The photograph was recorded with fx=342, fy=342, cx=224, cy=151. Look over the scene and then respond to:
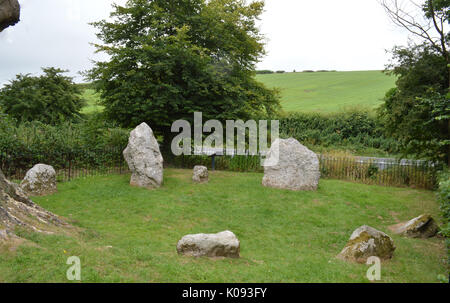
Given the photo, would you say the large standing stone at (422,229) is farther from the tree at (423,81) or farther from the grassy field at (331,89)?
the grassy field at (331,89)

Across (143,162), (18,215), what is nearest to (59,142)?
(143,162)

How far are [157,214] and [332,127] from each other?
28158 millimetres

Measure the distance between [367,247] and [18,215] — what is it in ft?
23.7

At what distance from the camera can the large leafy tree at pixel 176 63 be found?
15.8 m

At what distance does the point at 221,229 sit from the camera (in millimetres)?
9820

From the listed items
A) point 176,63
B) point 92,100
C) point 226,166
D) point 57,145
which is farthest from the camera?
point 92,100

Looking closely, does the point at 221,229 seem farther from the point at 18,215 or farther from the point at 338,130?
the point at 338,130

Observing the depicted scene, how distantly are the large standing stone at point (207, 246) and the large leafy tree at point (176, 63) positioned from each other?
9471mm

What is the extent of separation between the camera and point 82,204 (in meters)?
11.1

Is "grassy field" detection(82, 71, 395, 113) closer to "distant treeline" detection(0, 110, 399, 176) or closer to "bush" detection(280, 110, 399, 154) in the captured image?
"bush" detection(280, 110, 399, 154)

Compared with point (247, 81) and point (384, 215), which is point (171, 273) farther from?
point (247, 81)

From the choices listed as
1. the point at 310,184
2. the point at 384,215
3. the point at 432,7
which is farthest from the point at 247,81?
the point at 384,215

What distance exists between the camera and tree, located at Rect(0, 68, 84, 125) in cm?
2366

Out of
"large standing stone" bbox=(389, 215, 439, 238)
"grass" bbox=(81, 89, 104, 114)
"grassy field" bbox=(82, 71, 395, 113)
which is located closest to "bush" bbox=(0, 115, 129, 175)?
"grass" bbox=(81, 89, 104, 114)
